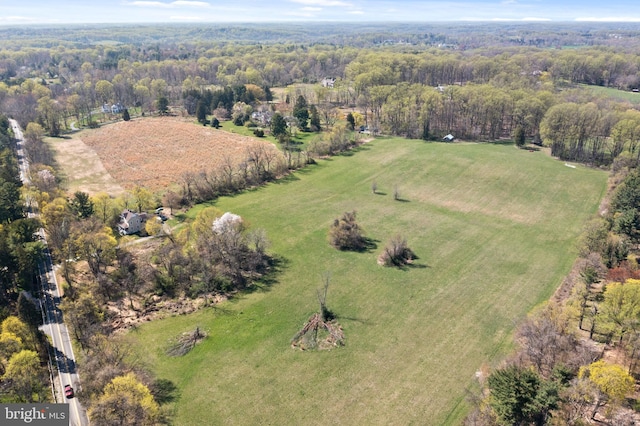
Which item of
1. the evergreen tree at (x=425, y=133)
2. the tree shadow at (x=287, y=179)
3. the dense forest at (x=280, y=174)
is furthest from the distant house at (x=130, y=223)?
the evergreen tree at (x=425, y=133)

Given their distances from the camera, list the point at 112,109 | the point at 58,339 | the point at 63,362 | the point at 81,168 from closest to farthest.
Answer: the point at 63,362 → the point at 58,339 → the point at 81,168 → the point at 112,109

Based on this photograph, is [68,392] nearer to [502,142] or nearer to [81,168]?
[81,168]

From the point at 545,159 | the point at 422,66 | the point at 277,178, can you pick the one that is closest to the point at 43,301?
the point at 277,178

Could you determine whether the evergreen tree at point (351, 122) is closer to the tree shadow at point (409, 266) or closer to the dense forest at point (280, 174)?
the dense forest at point (280, 174)

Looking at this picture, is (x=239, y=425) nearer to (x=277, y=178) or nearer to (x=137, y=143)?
(x=277, y=178)

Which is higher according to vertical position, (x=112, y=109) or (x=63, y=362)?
(x=112, y=109)

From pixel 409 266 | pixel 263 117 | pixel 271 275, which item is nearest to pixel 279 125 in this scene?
pixel 263 117

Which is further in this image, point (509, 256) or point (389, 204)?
point (389, 204)
